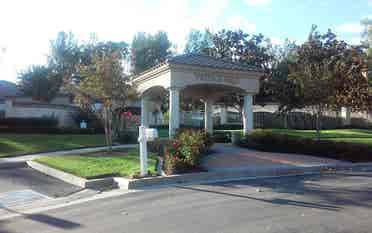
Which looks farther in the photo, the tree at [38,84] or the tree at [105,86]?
the tree at [38,84]

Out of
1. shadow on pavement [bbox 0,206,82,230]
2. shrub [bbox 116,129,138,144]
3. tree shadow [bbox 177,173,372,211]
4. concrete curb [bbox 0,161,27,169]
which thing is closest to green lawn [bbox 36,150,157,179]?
concrete curb [bbox 0,161,27,169]

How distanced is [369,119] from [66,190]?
4112 centimetres

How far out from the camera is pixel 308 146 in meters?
16.4

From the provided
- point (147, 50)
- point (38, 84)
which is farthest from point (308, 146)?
point (147, 50)

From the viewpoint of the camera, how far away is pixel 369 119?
146ft

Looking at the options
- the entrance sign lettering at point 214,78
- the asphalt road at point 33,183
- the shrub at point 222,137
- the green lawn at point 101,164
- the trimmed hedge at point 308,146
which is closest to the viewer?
the asphalt road at point 33,183

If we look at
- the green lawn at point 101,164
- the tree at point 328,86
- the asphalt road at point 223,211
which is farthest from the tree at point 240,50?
the asphalt road at point 223,211

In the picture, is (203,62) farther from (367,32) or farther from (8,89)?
(8,89)

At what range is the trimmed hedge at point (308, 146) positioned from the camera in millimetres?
15398

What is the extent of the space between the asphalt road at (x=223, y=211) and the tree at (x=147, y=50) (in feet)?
128

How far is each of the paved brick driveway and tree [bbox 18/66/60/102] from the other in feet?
88.5

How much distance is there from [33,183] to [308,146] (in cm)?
1068

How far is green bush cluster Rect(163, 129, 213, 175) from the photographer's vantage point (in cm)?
1184

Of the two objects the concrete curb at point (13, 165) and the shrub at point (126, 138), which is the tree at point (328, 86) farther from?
the concrete curb at point (13, 165)
